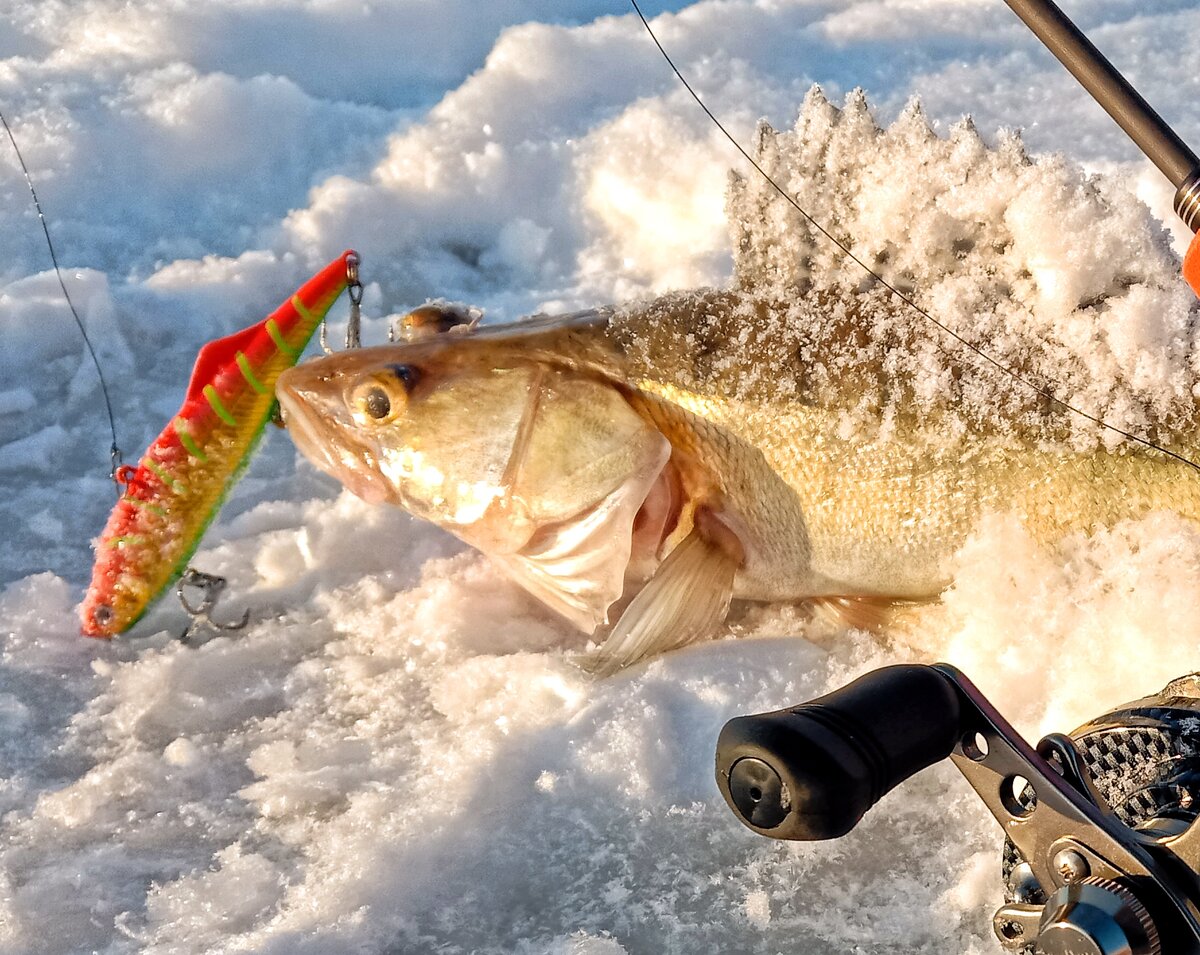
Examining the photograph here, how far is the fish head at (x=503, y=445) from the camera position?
7.30 ft

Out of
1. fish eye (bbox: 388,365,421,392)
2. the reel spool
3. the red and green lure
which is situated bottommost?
the red and green lure

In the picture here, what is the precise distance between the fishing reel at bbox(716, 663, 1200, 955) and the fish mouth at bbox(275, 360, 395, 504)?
1491mm

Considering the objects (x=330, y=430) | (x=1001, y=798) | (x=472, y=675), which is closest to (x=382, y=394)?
(x=330, y=430)

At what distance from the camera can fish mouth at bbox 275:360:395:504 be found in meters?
2.32

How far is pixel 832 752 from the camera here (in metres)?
0.93

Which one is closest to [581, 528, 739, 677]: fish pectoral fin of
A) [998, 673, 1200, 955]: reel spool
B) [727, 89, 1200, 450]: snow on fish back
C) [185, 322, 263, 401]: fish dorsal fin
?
[727, 89, 1200, 450]: snow on fish back

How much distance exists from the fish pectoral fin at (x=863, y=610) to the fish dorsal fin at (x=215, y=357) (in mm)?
1362

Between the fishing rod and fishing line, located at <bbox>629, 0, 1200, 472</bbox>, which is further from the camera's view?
fishing line, located at <bbox>629, 0, 1200, 472</bbox>

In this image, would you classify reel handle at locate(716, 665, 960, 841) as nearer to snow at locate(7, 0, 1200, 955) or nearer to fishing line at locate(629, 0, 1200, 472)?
snow at locate(7, 0, 1200, 955)

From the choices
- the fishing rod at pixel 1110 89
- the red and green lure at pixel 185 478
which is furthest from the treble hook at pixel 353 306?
the fishing rod at pixel 1110 89

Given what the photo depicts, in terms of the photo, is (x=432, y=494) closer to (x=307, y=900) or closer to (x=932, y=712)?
(x=307, y=900)

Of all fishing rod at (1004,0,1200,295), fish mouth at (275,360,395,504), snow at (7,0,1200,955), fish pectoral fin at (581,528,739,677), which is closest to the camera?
fishing rod at (1004,0,1200,295)

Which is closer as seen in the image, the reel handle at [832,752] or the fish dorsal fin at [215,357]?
the reel handle at [832,752]

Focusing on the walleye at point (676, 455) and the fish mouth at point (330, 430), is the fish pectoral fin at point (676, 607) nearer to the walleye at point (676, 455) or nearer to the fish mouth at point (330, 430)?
the walleye at point (676, 455)
